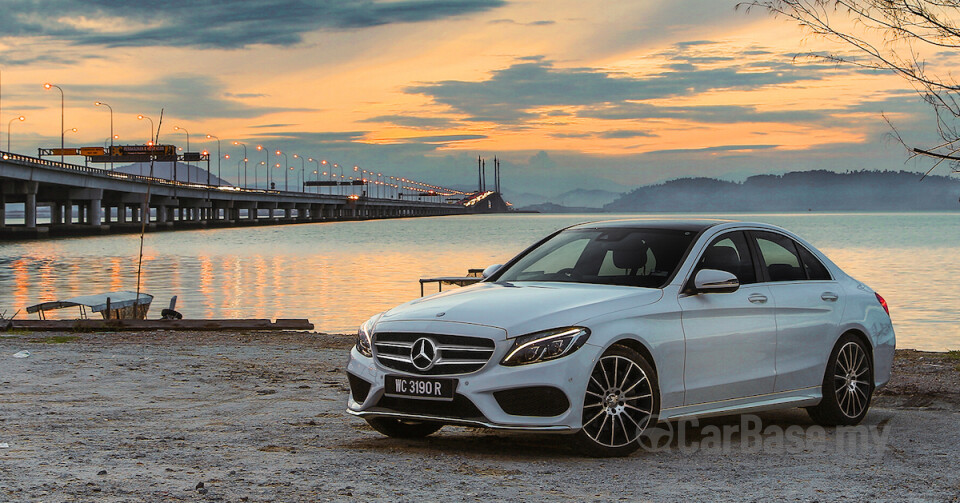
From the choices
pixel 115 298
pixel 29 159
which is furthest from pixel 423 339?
pixel 29 159

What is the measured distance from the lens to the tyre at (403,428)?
26.1 feet

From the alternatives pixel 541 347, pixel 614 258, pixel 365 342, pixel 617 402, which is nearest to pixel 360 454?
pixel 365 342

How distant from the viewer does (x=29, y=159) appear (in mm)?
91875

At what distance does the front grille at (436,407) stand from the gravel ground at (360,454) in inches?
12.4

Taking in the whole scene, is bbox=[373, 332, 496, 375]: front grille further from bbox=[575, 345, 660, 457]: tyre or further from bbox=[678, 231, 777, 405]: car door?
bbox=[678, 231, 777, 405]: car door

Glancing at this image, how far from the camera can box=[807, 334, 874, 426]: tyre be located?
888cm

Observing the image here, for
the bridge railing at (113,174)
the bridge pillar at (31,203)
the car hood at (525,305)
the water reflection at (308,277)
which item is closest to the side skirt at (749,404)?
the car hood at (525,305)

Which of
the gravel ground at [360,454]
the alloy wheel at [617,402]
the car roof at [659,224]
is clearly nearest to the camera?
the gravel ground at [360,454]

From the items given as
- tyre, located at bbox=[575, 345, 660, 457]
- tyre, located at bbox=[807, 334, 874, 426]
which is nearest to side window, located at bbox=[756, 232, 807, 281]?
tyre, located at bbox=[807, 334, 874, 426]

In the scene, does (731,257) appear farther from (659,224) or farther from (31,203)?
(31,203)

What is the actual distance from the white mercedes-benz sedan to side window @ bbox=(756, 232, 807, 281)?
0.07 feet

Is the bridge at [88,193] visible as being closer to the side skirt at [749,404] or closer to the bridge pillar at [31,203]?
the bridge pillar at [31,203]

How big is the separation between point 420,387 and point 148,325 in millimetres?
12953

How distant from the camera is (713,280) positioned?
7691mm
